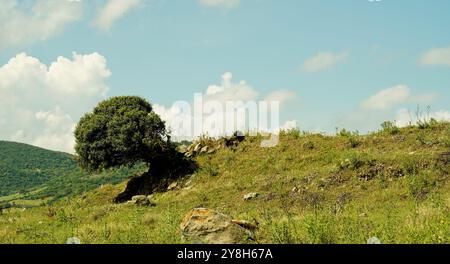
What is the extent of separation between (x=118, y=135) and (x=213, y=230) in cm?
2386

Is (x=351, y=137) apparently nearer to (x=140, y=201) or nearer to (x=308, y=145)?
(x=308, y=145)

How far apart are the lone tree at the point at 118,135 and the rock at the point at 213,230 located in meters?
22.8

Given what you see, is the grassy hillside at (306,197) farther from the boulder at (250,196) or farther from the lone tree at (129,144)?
the lone tree at (129,144)

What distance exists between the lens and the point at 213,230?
32.6ft

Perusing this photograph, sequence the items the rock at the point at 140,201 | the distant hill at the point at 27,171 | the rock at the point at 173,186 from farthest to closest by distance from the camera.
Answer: the distant hill at the point at 27,171 → the rock at the point at 173,186 → the rock at the point at 140,201

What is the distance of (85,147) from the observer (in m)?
33.0

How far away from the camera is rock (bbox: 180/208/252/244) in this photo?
32.0ft

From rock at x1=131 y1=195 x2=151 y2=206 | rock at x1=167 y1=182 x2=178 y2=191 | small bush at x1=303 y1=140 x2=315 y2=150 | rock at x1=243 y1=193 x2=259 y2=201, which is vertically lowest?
rock at x1=131 y1=195 x2=151 y2=206

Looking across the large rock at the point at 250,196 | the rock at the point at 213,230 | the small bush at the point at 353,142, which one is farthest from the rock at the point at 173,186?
the rock at the point at 213,230

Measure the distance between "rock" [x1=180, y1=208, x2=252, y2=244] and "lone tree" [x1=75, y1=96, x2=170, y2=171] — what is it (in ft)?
74.9

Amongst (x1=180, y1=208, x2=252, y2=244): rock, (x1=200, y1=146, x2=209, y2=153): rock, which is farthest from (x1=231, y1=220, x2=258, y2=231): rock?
(x1=200, y1=146, x2=209, y2=153): rock

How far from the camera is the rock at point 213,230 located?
976cm

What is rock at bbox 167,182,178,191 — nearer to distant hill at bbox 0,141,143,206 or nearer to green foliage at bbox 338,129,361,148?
green foliage at bbox 338,129,361,148

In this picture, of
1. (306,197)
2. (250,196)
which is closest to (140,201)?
(250,196)
